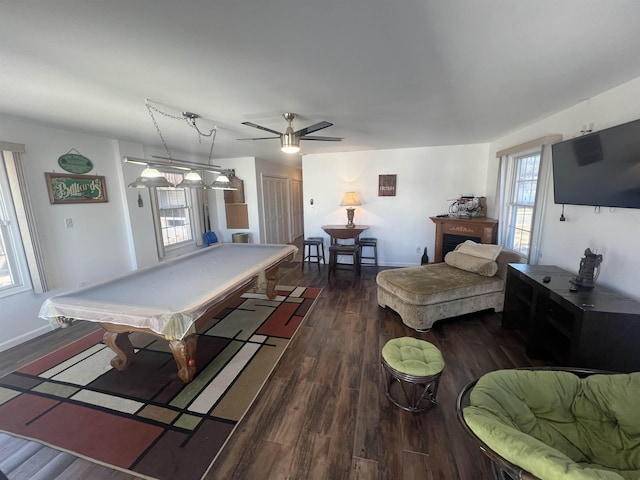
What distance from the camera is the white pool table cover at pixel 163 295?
176cm

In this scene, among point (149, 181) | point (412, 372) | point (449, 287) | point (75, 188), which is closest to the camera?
point (412, 372)

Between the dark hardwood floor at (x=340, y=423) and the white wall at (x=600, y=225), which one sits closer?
the dark hardwood floor at (x=340, y=423)

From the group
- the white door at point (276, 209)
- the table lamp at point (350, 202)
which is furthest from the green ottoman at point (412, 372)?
the white door at point (276, 209)

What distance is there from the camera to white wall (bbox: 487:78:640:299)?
1.86 metres

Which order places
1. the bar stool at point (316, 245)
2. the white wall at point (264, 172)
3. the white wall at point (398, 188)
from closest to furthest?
the white wall at point (398, 188) → the bar stool at point (316, 245) → the white wall at point (264, 172)

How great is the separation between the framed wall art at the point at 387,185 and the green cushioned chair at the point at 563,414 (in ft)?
12.2

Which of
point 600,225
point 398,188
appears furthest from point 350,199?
point 600,225

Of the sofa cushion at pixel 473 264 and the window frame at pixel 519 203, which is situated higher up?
the window frame at pixel 519 203

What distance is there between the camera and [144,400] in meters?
1.88

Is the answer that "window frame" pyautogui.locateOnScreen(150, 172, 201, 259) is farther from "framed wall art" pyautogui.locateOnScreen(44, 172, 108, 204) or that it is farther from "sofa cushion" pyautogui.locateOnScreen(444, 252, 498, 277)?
"sofa cushion" pyautogui.locateOnScreen(444, 252, 498, 277)

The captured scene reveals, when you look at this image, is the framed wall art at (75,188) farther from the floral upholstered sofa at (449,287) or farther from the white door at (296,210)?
the white door at (296,210)

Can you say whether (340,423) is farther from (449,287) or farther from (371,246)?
(371,246)

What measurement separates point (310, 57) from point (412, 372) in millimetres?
1995

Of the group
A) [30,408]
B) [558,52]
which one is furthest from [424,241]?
[30,408]
